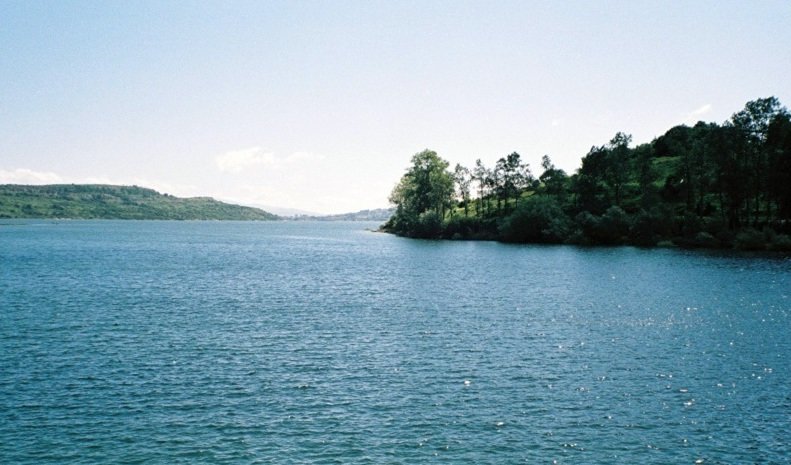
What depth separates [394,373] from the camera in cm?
3862

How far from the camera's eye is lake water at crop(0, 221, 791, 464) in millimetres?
27172

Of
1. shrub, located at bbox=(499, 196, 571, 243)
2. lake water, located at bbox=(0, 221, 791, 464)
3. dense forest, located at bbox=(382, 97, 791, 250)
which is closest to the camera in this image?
lake water, located at bbox=(0, 221, 791, 464)

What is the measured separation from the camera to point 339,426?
29.2m

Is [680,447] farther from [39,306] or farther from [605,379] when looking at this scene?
[39,306]

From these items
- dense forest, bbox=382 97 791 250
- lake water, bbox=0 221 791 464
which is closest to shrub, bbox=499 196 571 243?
dense forest, bbox=382 97 791 250

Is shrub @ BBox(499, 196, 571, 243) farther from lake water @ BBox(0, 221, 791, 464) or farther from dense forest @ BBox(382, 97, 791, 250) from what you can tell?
lake water @ BBox(0, 221, 791, 464)

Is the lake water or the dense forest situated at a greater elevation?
the dense forest

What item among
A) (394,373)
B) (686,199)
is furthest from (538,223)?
(394,373)

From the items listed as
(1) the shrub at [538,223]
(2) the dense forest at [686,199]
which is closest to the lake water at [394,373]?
(2) the dense forest at [686,199]

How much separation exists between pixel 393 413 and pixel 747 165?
146 m

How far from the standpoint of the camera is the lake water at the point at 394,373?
27172 millimetres

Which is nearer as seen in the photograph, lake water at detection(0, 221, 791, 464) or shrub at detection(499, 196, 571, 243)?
lake water at detection(0, 221, 791, 464)

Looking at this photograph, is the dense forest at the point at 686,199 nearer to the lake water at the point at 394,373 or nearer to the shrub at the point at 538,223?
the shrub at the point at 538,223

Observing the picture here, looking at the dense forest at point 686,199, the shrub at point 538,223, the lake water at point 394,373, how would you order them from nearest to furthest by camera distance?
the lake water at point 394,373 → the dense forest at point 686,199 → the shrub at point 538,223
